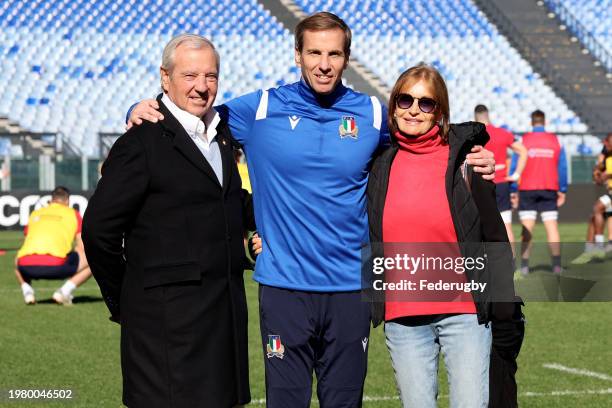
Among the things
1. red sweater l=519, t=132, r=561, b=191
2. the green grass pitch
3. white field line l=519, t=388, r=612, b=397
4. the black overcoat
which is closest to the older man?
the black overcoat

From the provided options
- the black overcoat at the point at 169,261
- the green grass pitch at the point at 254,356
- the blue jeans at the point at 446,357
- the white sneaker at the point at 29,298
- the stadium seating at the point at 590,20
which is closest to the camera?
the black overcoat at the point at 169,261

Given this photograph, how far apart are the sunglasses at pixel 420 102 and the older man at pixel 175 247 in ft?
2.20

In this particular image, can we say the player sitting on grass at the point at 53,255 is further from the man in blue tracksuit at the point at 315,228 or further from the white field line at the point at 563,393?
the man in blue tracksuit at the point at 315,228

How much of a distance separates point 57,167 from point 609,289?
49.9ft

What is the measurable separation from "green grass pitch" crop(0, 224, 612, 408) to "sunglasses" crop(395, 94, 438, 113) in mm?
3037

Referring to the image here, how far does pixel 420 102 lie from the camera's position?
392 cm

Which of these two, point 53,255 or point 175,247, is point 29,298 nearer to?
point 53,255

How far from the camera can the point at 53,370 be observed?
773 cm

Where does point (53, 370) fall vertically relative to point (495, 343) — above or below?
below

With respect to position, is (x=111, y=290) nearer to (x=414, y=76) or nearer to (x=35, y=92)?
(x=414, y=76)

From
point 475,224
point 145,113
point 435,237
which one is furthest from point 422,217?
point 145,113

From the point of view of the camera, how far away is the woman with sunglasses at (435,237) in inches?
152

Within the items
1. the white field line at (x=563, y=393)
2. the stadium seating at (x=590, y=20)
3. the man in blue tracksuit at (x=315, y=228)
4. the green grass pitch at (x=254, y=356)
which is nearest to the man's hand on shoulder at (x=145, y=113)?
the man in blue tracksuit at (x=315, y=228)

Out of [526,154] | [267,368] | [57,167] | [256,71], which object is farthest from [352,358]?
[256,71]
